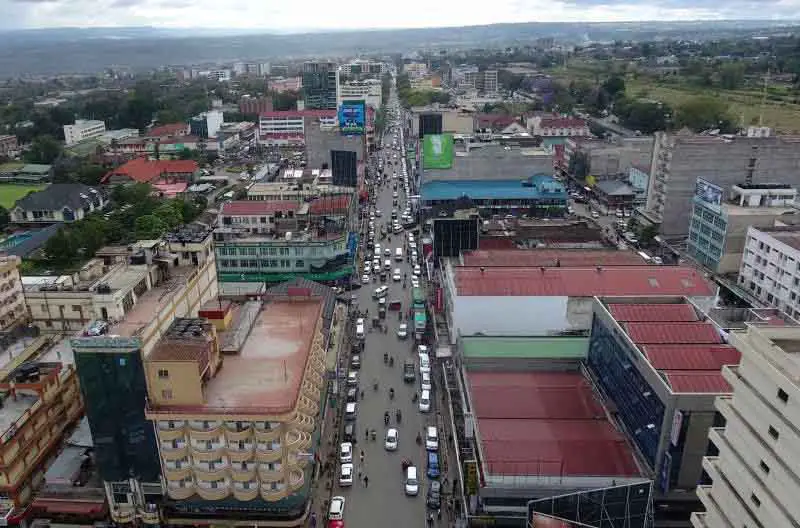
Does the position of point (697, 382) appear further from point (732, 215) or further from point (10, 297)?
point (10, 297)

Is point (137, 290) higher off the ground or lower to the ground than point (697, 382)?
higher

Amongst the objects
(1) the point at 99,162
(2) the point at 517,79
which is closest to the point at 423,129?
(1) the point at 99,162

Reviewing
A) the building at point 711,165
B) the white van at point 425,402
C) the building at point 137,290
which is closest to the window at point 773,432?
the white van at point 425,402

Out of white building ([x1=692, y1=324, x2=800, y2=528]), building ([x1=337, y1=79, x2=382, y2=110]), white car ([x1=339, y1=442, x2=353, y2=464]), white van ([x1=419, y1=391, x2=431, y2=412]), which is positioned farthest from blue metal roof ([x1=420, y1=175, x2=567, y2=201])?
building ([x1=337, y1=79, x2=382, y2=110])

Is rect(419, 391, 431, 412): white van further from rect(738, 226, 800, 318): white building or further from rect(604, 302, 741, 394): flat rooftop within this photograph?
rect(738, 226, 800, 318): white building

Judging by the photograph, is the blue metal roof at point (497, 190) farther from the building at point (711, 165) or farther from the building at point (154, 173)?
the building at point (154, 173)

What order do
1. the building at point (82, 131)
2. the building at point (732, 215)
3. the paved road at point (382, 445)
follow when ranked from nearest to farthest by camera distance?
1. the paved road at point (382, 445)
2. the building at point (732, 215)
3. the building at point (82, 131)

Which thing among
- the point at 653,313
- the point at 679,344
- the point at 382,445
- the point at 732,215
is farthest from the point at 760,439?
the point at 732,215
